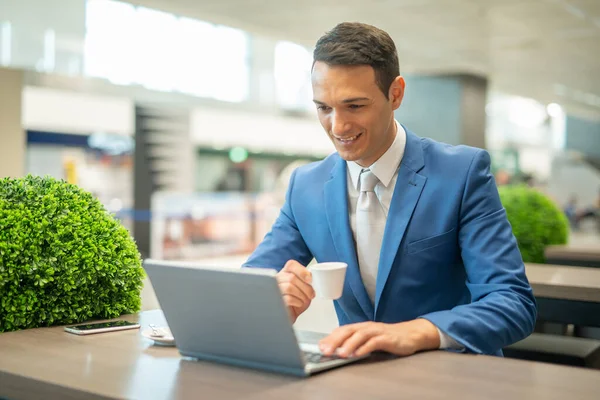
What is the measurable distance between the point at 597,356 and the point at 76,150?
9.72 metres

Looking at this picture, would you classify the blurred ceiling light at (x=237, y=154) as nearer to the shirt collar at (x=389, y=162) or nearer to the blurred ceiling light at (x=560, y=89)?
the blurred ceiling light at (x=560, y=89)

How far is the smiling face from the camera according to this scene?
179 cm

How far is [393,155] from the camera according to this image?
1973mm

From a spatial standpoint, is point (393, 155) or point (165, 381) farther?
point (393, 155)

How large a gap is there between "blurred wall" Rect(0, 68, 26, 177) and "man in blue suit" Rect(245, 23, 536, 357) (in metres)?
6.49

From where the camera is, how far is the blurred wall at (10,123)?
787 cm

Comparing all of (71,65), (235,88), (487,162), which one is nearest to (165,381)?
(487,162)

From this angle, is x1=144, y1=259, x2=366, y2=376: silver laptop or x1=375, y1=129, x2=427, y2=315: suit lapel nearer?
x1=144, y1=259, x2=366, y2=376: silver laptop

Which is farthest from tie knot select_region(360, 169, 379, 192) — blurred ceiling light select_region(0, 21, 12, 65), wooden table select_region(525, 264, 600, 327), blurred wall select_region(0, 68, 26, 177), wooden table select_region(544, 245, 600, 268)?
blurred wall select_region(0, 68, 26, 177)

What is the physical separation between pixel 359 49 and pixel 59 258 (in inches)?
38.0

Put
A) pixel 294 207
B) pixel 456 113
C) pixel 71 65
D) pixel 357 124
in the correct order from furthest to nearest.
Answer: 1. pixel 456 113
2. pixel 71 65
3. pixel 294 207
4. pixel 357 124

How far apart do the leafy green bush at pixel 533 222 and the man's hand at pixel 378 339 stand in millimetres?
4296

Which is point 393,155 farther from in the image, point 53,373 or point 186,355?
point 53,373

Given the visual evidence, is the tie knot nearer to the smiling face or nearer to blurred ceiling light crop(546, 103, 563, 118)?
the smiling face
